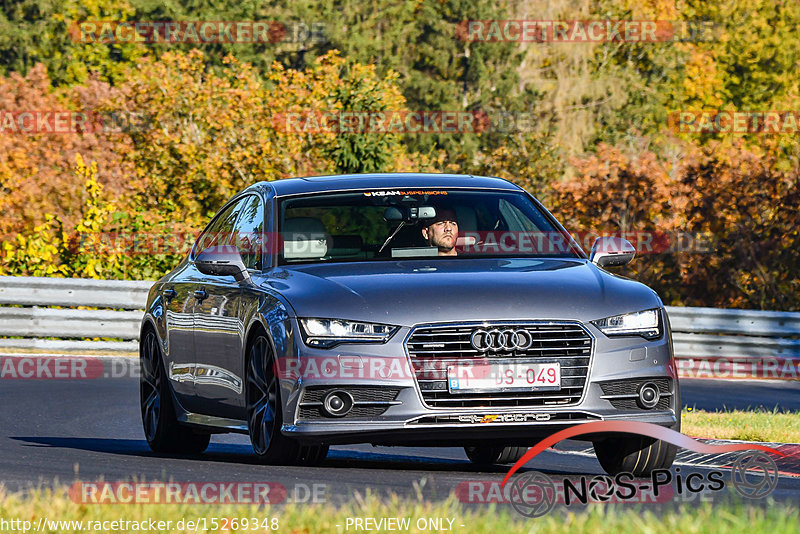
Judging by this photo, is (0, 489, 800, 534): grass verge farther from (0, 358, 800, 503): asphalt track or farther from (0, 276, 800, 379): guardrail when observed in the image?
(0, 276, 800, 379): guardrail

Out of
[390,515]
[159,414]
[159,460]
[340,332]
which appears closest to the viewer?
[390,515]

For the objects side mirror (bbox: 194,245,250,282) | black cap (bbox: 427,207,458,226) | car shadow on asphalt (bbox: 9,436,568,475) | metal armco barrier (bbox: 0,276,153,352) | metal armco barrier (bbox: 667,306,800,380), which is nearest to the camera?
side mirror (bbox: 194,245,250,282)

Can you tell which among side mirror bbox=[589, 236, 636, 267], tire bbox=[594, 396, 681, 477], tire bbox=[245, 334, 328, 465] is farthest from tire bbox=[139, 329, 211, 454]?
tire bbox=[594, 396, 681, 477]

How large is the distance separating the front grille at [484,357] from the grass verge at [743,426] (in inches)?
190

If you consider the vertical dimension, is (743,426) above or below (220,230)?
below

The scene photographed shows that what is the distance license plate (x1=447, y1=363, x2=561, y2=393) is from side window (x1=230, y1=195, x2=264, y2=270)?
6.09ft

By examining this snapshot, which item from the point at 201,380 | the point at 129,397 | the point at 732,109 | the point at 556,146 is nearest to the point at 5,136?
the point at 556,146

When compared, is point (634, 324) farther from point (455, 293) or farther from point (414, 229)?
point (414, 229)

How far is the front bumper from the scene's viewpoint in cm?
810

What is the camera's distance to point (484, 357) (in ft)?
26.5

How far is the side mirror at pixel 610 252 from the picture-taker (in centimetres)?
954

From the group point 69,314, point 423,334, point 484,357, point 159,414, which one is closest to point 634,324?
point 484,357

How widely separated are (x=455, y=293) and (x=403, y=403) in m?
0.63

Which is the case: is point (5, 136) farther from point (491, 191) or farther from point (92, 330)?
point (491, 191)
